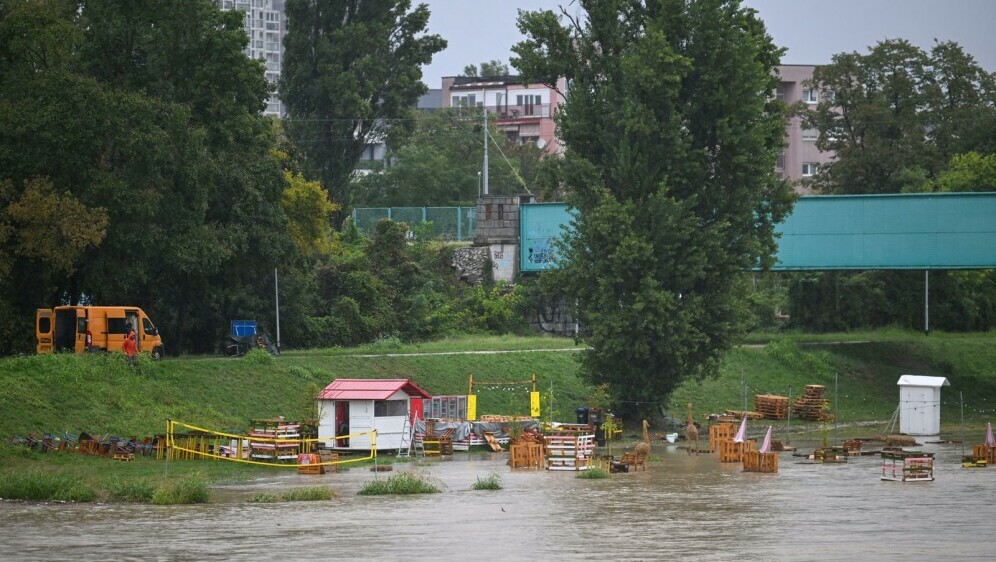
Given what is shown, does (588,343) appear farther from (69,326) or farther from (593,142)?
(69,326)

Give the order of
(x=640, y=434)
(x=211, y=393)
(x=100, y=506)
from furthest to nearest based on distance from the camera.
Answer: (x=640, y=434) → (x=211, y=393) → (x=100, y=506)

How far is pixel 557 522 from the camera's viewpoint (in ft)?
104

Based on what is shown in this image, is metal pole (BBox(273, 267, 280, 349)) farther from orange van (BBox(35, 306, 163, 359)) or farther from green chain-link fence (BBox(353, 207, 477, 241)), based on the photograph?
green chain-link fence (BBox(353, 207, 477, 241))

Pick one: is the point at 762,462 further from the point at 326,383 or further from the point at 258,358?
the point at 258,358

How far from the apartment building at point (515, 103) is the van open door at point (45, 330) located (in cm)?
8466

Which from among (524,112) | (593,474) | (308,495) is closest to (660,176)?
(593,474)

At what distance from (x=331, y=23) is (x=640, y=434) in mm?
40523

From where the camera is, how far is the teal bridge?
69062mm

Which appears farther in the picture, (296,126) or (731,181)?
(296,126)

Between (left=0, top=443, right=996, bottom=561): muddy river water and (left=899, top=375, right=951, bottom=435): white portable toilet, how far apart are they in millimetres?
15596

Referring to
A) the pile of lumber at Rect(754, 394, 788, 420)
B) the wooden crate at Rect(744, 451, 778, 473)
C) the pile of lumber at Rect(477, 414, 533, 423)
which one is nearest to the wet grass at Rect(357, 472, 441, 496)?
the wooden crate at Rect(744, 451, 778, 473)

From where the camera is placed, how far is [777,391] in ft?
221

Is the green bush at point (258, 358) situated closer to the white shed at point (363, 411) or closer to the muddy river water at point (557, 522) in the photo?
the white shed at point (363, 411)

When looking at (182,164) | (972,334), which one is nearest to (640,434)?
(182,164)
